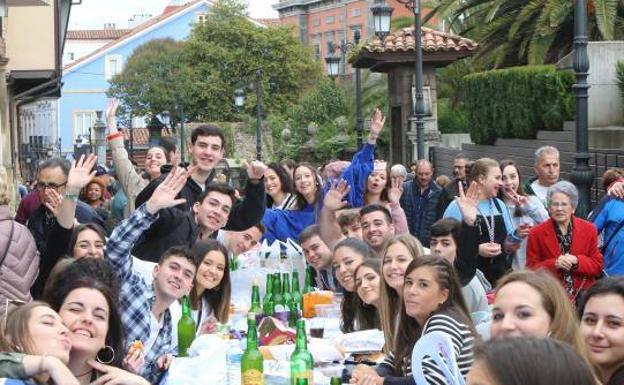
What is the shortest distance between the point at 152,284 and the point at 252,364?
131 cm

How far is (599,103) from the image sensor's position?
793 inches

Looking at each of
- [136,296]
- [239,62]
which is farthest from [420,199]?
[239,62]

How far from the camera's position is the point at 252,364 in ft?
19.9

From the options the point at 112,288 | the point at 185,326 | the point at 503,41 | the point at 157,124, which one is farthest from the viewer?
the point at 157,124

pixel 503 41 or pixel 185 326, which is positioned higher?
pixel 503 41

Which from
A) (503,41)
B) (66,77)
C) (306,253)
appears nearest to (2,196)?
(306,253)

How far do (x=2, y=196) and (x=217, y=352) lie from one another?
1.83 metres

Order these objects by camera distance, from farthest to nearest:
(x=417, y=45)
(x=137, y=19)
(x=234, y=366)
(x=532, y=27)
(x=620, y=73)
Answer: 1. (x=137, y=19)
2. (x=532, y=27)
3. (x=417, y=45)
4. (x=620, y=73)
5. (x=234, y=366)

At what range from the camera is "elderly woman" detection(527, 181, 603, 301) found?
902 centimetres

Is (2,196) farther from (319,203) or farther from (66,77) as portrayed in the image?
(66,77)

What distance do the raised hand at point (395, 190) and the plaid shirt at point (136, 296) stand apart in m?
4.76

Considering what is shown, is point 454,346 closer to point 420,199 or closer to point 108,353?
point 108,353

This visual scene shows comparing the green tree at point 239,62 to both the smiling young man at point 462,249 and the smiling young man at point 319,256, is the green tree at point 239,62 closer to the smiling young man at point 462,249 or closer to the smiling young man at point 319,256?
the smiling young man at point 319,256

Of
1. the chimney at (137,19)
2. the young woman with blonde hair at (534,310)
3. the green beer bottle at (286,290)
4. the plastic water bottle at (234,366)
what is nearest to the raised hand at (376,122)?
→ the green beer bottle at (286,290)
